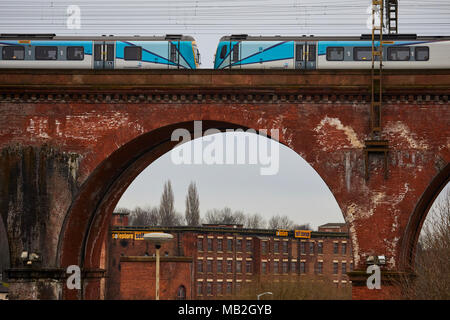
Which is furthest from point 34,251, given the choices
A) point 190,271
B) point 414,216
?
point 190,271

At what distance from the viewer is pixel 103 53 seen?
35875 millimetres

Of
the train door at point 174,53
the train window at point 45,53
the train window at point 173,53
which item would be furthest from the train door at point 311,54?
the train window at point 45,53

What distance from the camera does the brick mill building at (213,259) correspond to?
67344 millimetres

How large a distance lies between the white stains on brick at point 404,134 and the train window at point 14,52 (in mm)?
15589

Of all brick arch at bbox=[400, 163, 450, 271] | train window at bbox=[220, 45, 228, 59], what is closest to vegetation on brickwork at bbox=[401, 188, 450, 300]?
brick arch at bbox=[400, 163, 450, 271]

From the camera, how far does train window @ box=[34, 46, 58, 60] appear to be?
120 ft

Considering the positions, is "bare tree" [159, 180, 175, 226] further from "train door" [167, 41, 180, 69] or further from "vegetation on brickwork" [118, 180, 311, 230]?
"train door" [167, 41, 180, 69]

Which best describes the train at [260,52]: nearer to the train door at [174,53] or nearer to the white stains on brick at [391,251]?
the train door at [174,53]

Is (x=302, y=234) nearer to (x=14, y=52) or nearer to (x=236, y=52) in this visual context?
(x=236, y=52)

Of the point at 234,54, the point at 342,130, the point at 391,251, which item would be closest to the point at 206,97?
the point at 342,130

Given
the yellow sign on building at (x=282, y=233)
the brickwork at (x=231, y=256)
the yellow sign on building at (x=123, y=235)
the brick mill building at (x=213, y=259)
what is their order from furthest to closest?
the yellow sign on building at (x=282, y=233), the yellow sign on building at (x=123, y=235), the brickwork at (x=231, y=256), the brick mill building at (x=213, y=259)
